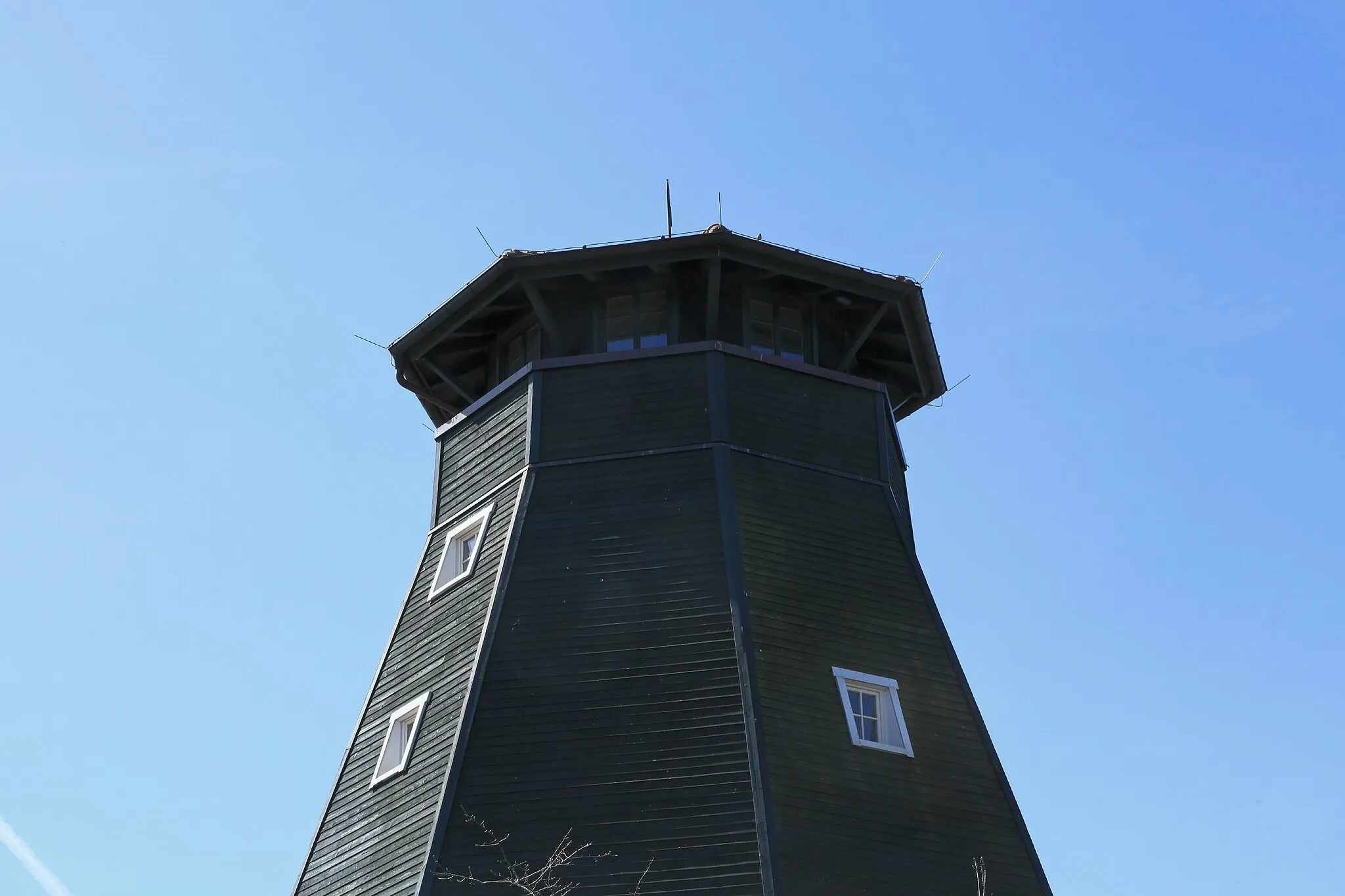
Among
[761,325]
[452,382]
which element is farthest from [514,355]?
[761,325]

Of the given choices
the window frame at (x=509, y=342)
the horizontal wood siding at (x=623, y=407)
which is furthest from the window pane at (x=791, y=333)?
the window frame at (x=509, y=342)

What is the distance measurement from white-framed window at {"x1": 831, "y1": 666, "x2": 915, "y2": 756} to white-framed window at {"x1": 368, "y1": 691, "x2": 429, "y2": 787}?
16.3 ft

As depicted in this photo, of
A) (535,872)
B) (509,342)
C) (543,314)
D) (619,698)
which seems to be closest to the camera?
(535,872)

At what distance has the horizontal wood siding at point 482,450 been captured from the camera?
23.0 metres

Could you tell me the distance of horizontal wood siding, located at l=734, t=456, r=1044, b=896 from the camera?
18.4 m

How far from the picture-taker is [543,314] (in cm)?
2356

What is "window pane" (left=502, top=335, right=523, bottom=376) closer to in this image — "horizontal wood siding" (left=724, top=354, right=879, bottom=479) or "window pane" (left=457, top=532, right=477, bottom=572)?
"window pane" (left=457, top=532, right=477, bottom=572)

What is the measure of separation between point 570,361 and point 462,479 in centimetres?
238

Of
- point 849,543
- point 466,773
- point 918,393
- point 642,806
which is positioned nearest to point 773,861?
point 642,806

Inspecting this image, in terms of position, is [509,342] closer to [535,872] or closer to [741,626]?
[741,626]

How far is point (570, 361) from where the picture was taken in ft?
75.4

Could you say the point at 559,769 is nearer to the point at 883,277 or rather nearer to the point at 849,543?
the point at 849,543

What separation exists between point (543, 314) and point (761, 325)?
299cm

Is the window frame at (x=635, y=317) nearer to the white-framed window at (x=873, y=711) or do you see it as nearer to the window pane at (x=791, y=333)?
the window pane at (x=791, y=333)
